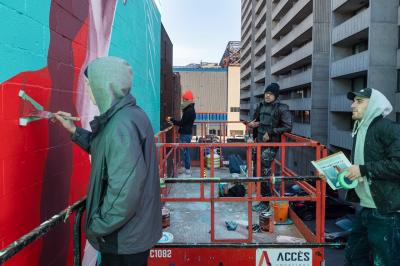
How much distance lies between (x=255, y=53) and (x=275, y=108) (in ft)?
223

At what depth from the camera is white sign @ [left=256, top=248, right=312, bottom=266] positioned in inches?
157

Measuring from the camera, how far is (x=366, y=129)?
11.6 feet

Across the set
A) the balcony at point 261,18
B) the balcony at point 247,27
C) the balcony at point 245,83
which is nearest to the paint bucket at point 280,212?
the balcony at point 261,18

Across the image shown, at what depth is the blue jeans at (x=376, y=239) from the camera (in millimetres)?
3322

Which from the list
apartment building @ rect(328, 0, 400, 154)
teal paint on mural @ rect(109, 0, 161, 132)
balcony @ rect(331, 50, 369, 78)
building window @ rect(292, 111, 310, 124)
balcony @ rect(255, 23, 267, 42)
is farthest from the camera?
balcony @ rect(255, 23, 267, 42)

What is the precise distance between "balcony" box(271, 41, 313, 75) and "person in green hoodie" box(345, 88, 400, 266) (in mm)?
35433

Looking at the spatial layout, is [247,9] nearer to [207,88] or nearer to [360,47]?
[207,88]

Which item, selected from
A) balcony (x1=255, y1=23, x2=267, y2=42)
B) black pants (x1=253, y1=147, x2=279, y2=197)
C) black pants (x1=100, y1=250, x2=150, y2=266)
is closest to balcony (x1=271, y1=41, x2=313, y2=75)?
balcony (x1=255, y1=23, x2=267, y2=42)

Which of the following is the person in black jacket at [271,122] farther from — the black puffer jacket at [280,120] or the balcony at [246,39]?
the balcony at [246,39]

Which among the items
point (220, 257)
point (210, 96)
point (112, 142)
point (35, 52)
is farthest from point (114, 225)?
point (210, 96)

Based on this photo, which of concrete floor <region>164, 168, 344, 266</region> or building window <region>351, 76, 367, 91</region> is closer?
concrete floor <region>164, 168, 344, 266</region>

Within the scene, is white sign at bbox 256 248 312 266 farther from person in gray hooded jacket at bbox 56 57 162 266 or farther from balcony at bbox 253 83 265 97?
balcony at bbox 253 83 265 97

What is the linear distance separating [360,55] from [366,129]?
82.6 ft

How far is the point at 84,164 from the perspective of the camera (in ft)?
12.8
